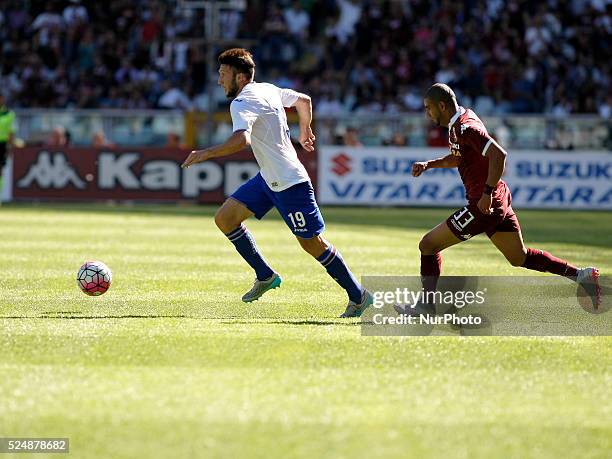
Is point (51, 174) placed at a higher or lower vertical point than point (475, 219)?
lower

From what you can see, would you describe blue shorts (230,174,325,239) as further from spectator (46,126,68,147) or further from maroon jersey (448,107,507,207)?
spectator (46,126,68,147)

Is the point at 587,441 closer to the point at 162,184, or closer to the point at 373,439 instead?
the point at 373,439

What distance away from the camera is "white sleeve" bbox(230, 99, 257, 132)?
9.59 meters

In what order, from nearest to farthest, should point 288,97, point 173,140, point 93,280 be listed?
point 288,97
point 93,280
point 173,140

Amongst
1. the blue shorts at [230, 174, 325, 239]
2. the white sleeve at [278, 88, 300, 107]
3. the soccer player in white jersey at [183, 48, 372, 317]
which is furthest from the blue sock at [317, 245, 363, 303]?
the white sleeve at [278, 88, 300, 107]

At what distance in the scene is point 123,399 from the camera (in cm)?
666

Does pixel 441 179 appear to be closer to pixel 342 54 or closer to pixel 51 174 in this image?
pixel 342 54

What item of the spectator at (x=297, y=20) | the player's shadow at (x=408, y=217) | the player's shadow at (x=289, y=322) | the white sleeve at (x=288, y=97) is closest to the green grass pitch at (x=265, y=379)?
the player's shadow at (x=289, y=322)

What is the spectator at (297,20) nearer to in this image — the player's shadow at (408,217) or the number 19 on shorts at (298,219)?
the player's shadow at (408,217)

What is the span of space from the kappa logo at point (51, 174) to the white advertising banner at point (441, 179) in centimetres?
590

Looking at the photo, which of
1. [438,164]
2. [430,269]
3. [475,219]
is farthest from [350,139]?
[475,219]

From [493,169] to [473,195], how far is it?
48cm

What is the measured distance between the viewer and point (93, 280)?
1111 centimetres

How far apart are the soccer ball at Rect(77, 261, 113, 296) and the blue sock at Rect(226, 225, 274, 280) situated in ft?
4.00
